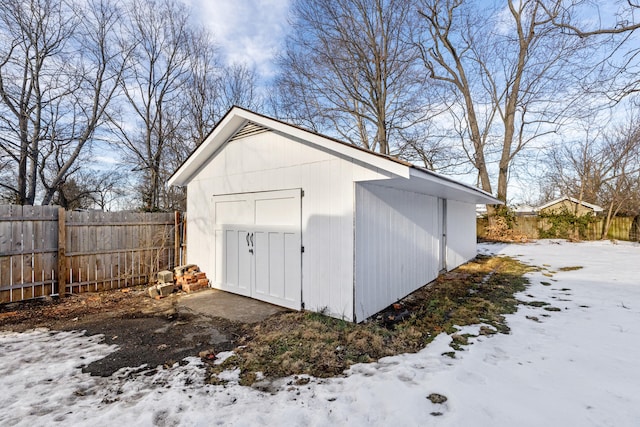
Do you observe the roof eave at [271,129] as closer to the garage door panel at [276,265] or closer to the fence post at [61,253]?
the garage door panel at [276,265]

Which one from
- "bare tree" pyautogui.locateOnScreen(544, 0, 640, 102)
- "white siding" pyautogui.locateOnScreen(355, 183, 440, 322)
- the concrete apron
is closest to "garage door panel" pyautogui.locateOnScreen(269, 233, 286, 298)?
the concrete apron

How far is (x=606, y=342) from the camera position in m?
3.53

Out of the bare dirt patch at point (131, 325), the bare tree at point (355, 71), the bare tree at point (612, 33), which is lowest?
the bare dirt patch at point (131, 325)

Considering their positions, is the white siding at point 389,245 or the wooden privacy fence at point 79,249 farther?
the wooden privacy fence at point 79,249

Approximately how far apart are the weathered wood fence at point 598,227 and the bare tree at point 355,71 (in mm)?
9854

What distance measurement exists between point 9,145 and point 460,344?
41.4ft

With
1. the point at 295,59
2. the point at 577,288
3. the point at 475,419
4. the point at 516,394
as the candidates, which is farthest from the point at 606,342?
the point at 295,59

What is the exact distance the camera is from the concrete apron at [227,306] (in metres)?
4.81

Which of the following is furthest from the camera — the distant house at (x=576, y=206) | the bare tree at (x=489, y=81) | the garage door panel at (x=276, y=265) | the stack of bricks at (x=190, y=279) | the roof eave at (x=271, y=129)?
the distant house at (x=576, y=206)

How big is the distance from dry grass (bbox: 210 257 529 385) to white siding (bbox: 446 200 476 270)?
2.72 m

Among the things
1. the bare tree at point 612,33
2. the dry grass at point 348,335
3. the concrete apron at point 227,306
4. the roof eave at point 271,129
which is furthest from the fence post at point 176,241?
the bare tree at point 612,33

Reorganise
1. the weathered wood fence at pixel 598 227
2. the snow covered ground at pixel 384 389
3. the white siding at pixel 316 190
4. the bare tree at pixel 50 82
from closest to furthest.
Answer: the snow covered ground at pixel 384 389, the white siding at pixel 316 190, the bare tree at pixel 50 82, the weathered wood fence at pixel 598 227

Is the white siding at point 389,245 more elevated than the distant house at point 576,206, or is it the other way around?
the distant house at point 576,206

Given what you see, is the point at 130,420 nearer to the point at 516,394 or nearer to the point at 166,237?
the point at 516,394
